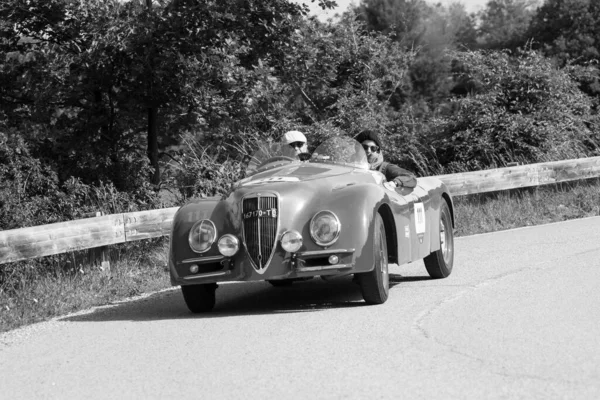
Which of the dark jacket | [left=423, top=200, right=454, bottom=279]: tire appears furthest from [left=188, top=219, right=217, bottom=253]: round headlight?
[left=423, top=200, right=454, bottom=279]: tire

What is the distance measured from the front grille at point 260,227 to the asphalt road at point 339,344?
1.66 ft

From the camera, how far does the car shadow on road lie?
930cm

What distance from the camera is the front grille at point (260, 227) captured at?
8906mm

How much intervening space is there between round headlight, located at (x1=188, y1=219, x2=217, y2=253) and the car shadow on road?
610 millimetres

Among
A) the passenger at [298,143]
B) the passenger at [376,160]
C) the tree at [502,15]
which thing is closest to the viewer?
the passenger at [298,143]

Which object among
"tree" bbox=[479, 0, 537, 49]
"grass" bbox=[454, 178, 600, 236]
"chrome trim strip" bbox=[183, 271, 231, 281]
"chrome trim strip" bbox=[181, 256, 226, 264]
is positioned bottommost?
"grass" bbox=[454, 178, 600, 236]

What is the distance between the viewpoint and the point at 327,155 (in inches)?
410

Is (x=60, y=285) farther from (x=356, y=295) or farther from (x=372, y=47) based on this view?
(x=372, y=47)

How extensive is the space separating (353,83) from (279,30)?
923 cm

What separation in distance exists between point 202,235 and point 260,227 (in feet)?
1.85

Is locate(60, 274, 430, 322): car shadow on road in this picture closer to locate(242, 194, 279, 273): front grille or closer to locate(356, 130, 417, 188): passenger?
locate(242, 194, 279, 273): front grille

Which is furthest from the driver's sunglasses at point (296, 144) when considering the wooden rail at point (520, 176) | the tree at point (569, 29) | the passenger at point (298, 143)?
the tree at point (569, 29)

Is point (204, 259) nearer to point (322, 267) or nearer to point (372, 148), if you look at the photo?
point (322, 267)

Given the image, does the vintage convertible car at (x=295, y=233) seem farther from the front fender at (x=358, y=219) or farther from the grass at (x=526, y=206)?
the grass at (x=526, y=206)
